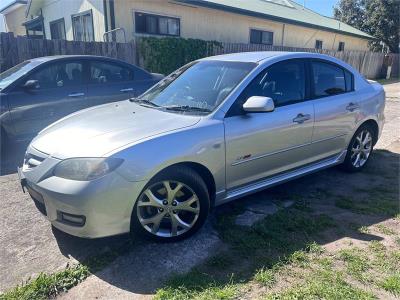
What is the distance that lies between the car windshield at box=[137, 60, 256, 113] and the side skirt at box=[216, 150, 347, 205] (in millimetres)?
886

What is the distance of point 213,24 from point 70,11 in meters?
5.75

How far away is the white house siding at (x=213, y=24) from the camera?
466 inches

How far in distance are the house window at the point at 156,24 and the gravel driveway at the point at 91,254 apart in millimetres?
9852

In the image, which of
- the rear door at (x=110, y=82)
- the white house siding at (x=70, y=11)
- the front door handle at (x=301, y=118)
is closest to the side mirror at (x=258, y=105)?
the front door handle at (x=301, y=118)

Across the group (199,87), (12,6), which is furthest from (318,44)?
(199,87)

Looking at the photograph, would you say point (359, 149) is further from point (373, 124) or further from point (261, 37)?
point (261, 37)

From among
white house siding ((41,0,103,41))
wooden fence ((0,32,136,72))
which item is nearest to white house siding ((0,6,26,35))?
white house siding ((41,0,103,41))

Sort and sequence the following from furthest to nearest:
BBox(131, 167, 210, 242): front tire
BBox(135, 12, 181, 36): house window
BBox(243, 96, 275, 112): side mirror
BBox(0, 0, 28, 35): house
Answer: BBox(0, 0, 28, 35): house, BBox(135, 12, 181, 36): house window, BBox(243, 96, 275, 112): side mirror, BBox(131, 167, 210, 242): front tire

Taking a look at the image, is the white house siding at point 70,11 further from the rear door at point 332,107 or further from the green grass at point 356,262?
the green grass at point 356,262

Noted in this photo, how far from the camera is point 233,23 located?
628 inches

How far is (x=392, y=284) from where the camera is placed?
2.60 meters

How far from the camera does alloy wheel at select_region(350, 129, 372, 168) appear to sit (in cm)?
493

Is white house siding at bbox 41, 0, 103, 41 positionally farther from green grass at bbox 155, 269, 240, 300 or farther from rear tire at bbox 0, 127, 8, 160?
green grass at bbox 155, 269, 240, 300

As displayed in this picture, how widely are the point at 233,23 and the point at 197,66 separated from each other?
12.7m
